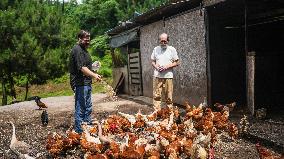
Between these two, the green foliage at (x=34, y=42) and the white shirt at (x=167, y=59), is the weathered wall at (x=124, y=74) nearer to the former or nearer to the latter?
the green foliage at (x=34, y=42)

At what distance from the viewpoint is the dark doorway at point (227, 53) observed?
979 centimetres

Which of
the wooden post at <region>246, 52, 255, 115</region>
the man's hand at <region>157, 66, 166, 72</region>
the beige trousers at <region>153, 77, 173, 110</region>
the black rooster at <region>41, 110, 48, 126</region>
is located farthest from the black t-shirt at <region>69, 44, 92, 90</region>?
the wooden post at <region>246, 52, 255, 115</region>

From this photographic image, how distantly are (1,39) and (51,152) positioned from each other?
14198 millimetres

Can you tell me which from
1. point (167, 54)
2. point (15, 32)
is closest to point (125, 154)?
point (167, 54)

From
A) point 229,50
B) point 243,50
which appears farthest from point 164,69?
point 243,50

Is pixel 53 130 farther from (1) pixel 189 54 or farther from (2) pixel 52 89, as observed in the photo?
(2) pixel 52 89

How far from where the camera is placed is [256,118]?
320 inches

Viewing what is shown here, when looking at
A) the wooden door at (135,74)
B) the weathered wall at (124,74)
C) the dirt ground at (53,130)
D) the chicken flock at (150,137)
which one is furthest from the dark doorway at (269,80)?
the weathered wall at (124,74)

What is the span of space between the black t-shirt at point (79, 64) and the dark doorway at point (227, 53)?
384cm

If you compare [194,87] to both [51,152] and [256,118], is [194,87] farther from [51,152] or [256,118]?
[51,152]

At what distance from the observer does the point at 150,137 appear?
19.8 ft

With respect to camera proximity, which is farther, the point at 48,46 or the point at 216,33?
the point at 48,46

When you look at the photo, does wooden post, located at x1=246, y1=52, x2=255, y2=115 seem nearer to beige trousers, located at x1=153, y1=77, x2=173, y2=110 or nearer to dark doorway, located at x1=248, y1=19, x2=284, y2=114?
dark doorway, located at x1=248, y1=19, x2=284, y2=114

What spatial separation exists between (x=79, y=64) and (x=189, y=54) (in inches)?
182
